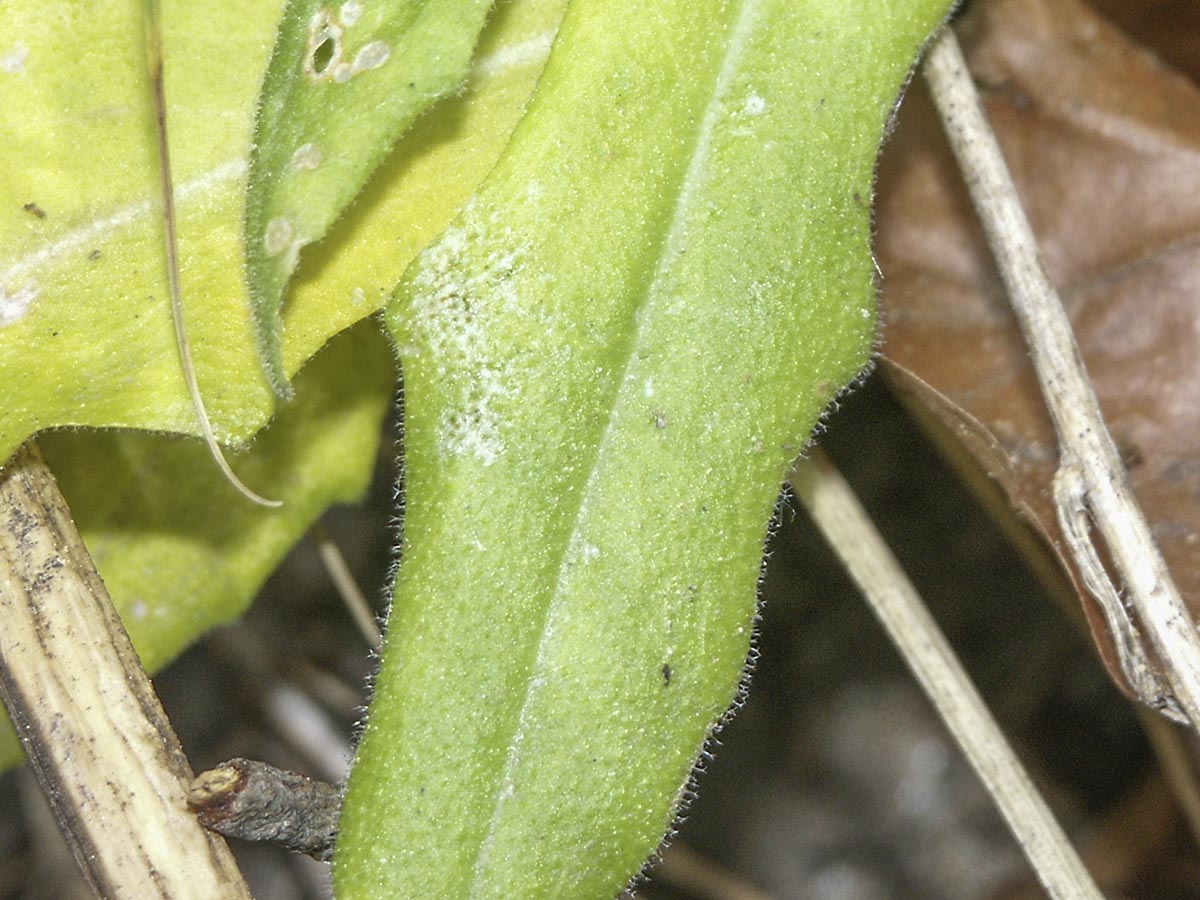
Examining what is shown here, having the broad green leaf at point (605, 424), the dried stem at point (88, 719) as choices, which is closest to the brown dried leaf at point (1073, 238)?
the broad green leaf at point (605, 424)

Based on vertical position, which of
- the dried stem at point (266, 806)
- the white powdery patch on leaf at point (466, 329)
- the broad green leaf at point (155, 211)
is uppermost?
the broad green leaf at point (155, 211)

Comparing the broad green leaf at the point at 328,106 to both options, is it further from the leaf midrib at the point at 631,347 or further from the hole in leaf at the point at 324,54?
the leaf midrib at the point at 631,347

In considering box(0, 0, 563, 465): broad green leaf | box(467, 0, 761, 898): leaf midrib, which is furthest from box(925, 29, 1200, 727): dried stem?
box(0, 0, 563, 465): broad green leaf

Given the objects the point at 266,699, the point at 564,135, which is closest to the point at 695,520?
the point at 564,135

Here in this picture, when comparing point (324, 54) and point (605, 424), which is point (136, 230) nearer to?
point (324, 54)

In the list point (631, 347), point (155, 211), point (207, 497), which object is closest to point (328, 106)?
point (155, 211)
